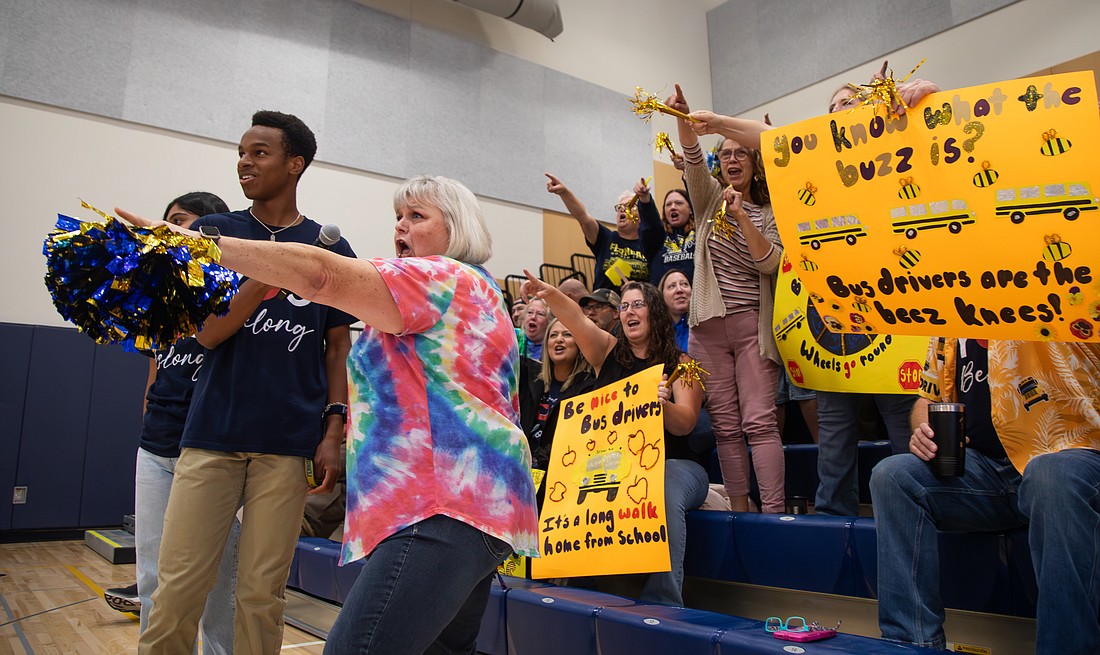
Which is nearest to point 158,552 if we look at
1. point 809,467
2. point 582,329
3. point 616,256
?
point 582,329

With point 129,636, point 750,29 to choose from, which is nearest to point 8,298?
point 129,636

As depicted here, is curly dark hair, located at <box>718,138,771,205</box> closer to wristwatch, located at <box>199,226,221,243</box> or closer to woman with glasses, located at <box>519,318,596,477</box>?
woman with glasses, located at <box>519,318,596,477</box>

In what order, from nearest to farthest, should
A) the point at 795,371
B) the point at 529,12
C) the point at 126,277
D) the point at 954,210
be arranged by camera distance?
the point at 126,277 < the point at 954,210 < the point at 795,371 < the point at 529,12

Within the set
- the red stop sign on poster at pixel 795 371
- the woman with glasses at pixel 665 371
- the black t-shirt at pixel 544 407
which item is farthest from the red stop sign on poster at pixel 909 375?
the black t-shirt at pixel 544 407

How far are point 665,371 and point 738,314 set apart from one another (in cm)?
39

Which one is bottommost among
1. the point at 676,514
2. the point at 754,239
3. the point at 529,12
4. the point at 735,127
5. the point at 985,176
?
the point at 676,514

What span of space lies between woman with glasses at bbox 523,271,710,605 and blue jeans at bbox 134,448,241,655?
1.21m

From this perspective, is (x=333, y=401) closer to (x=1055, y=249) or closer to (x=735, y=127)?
(x=735, y=127)

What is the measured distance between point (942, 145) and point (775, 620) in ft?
3.96

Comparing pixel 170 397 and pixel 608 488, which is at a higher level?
pixel 170 397

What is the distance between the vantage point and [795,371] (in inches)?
110

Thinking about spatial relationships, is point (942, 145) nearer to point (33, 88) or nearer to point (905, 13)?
point (33, 88)

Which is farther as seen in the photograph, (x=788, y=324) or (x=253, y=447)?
(x=788, y=324)

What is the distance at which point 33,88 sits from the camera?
5.89 m
